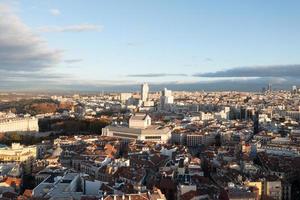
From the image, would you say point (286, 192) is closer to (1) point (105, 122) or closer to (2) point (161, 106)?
(1) point (105, 122)

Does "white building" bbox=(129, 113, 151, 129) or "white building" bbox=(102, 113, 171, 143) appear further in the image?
"white building" bbox=(129, 113, 151, 129)

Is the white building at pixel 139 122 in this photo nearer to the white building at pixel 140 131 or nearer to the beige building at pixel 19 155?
the white building at pixel 140 131

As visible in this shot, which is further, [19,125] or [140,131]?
[19,125]

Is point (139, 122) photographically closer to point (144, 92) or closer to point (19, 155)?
point (19, 155)

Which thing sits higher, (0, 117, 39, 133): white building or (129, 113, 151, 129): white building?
(129, 113, 151, 129): white building

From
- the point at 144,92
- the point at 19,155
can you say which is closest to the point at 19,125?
the point at 19,155

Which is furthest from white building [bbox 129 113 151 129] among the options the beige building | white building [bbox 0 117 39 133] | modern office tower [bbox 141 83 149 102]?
modern office tower [bbox 141 83 149 102]

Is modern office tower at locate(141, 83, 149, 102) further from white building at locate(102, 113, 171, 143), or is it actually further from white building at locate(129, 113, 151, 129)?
white building at locate(102, 113, 171, 143)

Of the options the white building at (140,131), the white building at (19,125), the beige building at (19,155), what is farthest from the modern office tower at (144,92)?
the beige building at (19,155)
